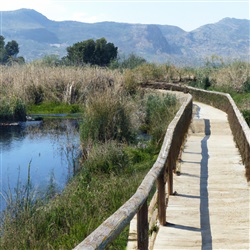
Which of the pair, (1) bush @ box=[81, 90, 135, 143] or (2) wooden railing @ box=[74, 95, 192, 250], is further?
(1) bush @ box=[81, 90, 135, 143]

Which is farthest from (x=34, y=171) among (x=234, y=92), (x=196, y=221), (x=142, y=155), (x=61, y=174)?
(x=234, y=92)

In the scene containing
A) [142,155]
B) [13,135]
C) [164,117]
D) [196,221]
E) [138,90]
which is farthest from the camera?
[138,90]

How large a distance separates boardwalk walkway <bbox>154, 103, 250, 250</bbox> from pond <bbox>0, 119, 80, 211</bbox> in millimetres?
2909

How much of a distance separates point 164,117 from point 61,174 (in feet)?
18.6

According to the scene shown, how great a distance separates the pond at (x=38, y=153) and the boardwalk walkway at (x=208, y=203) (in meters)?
2.91

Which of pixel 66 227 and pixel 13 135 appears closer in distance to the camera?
pixel 66 227

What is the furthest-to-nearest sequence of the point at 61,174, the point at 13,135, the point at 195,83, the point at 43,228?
the point at 195,83 → the point at 13,135 → the point at 61,174 → the point at 43,228

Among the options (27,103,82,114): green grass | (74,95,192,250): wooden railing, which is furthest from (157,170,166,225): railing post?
(27,103,82,114): green grass

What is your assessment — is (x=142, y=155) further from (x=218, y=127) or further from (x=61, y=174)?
(x=218, y=127)

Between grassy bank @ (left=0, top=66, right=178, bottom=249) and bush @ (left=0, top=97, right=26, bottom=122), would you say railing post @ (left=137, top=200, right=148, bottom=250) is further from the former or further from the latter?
bush @ (left=0, top=97, right=26, bottom=122)

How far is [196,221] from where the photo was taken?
721 centimetres

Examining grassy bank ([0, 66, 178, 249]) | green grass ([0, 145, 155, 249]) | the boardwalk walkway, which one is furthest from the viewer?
grassy bank ([0, 66, 178, 249])

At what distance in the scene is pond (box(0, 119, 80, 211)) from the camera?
13172 mm

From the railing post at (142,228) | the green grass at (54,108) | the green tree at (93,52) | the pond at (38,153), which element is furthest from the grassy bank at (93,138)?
the green tree at (93,52)
